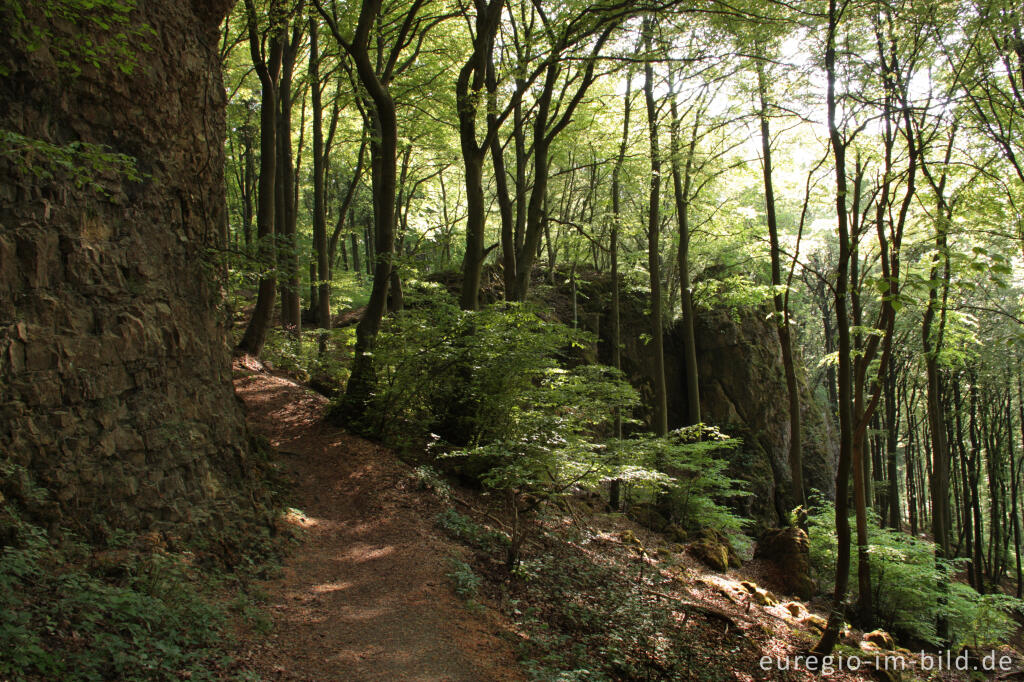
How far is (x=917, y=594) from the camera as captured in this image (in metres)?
10.3

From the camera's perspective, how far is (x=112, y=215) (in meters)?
5.48

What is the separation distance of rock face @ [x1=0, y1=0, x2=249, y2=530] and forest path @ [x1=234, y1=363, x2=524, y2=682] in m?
1.29

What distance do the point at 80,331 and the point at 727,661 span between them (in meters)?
7.23

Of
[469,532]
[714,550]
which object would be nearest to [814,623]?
[714,550]

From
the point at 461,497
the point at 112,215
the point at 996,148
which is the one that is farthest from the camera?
the point at 996,148

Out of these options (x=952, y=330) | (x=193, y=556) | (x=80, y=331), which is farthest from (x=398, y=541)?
(x=952, y=330)

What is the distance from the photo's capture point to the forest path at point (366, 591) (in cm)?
458

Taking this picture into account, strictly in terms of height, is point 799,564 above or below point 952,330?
below

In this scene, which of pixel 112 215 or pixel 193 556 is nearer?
pixel 193 556

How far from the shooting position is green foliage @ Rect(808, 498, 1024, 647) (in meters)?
10.3

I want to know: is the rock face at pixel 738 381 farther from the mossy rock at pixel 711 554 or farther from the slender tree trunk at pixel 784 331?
the mossy rock at pixel 711 554

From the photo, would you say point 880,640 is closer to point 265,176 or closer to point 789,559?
point 789,559

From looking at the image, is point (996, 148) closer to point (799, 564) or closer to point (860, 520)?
point (860, 520)

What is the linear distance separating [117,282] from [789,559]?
1211 centimetres
